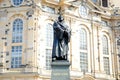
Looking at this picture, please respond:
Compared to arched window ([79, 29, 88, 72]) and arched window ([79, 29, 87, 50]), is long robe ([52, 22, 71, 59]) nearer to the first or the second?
arched window ([79, 29, 88, 72])

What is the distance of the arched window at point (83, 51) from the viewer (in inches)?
1352

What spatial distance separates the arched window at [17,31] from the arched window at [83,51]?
7243mm

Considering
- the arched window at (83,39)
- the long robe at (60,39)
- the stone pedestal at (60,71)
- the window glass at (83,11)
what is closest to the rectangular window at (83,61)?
the arched window at (83,39)

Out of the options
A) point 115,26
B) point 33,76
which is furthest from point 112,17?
point 33,76

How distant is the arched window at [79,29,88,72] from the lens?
34.3 m

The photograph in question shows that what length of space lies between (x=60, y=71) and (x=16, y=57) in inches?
665

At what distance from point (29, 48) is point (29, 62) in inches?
59.3

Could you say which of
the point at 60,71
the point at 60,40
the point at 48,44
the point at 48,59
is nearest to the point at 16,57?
the point at 48,59

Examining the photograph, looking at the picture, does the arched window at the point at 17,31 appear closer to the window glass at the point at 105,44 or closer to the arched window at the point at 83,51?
the arched window at the point at 83,51

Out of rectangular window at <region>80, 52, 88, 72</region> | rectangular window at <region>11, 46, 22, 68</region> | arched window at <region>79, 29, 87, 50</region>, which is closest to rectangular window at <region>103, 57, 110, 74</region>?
rectangular window at <region>80, 52, 88, 72</region>

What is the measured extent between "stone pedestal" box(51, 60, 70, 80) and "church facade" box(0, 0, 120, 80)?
12.8 metres

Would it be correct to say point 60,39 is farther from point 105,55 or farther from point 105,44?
point 105,44

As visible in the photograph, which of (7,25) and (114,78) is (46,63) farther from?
(114,78)

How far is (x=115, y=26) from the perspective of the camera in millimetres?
38500
